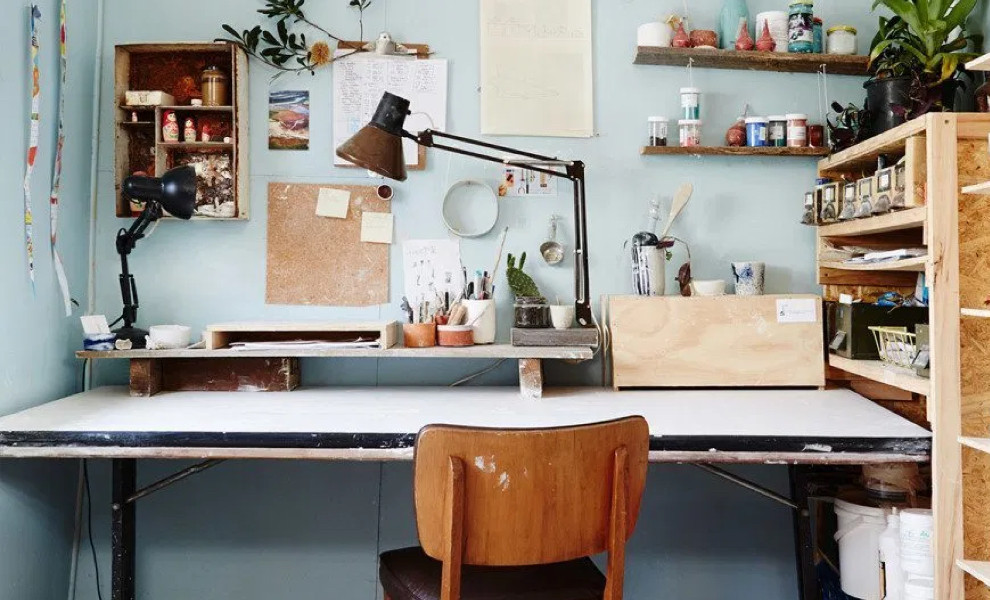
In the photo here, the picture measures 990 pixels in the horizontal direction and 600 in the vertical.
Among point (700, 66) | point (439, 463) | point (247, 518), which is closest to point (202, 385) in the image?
point (247, 518)

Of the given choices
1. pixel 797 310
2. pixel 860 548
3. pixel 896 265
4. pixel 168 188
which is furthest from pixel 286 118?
pixel 860 548

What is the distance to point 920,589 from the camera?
1681mm

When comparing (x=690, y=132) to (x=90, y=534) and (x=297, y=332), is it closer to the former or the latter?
(x=297, y=332)

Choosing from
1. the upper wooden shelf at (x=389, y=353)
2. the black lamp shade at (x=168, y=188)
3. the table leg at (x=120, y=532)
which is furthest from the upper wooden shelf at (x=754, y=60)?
the table leg at (x=120, y=532)

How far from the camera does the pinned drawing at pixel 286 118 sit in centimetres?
228

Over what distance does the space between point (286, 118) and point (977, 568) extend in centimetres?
220

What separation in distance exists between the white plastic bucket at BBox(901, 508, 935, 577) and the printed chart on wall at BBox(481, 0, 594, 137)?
1396 mm

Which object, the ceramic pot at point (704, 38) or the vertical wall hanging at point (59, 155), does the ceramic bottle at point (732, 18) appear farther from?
the vertical wall hanging at point (59, 155)

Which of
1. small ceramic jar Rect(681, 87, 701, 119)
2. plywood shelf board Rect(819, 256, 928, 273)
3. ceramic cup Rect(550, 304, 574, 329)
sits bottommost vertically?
ceramic cup Rect(550, 304, 574, 329)

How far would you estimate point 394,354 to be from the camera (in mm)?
2023

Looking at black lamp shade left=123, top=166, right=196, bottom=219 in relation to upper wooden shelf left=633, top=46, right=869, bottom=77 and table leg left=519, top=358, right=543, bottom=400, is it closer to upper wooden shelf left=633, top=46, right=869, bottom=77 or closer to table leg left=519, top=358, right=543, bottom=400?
table leg left=519, top=358, right=543, bottom=400

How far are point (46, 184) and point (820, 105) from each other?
2.36 m

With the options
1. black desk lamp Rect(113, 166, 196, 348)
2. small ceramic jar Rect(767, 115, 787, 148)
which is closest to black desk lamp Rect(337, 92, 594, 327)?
black desk lamp Rect(113, 166, 196, 348)

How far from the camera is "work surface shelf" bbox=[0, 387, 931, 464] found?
159 centimetres
